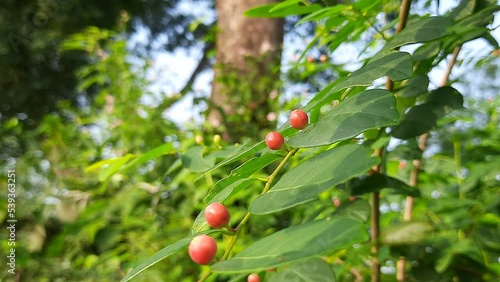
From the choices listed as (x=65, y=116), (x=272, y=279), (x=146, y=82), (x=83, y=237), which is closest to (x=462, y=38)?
(x=272, y=279)

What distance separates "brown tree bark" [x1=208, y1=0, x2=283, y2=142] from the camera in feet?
6.11

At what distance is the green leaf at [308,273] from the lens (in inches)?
11.6

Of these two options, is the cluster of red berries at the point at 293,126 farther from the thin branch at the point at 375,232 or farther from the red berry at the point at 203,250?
the thin branch at the point at 375,232

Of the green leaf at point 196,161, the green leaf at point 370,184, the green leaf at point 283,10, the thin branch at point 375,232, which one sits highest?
the green leaf at point 283,10

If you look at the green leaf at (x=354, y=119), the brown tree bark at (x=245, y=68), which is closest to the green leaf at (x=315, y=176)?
the green leaf at (x=354, y=119)

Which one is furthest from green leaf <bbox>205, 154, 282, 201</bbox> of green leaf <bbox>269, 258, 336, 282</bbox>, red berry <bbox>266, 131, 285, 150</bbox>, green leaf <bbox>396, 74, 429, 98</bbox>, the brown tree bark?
the brown tree bark

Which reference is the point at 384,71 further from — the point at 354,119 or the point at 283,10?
the point at 283,10

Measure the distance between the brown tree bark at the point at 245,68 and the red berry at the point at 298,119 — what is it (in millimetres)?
1333

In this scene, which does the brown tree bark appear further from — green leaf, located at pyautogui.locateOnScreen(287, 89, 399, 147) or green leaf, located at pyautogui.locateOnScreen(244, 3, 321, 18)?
green leaf, located at pyautogui.locateOnScreen(287, 89, 399, 147)

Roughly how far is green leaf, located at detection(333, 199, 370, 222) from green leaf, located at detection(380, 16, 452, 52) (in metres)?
0.18

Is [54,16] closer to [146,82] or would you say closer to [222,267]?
A: [146,82]

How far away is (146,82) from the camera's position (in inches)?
78.5

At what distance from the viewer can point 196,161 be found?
62 cm

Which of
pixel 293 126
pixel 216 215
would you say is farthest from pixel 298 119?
pixel 216 215
